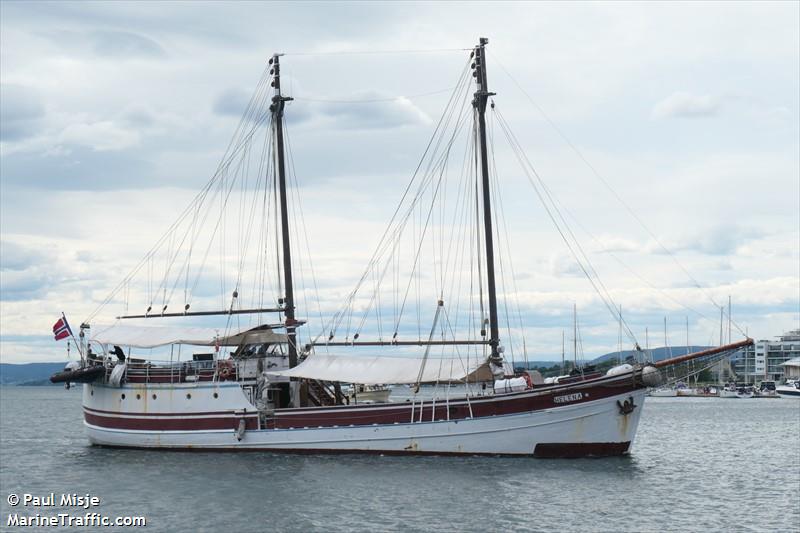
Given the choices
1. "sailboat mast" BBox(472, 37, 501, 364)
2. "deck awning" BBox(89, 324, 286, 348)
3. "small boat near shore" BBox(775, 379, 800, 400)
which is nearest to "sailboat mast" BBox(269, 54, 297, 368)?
"deck awning" BBox(89, 324, 286, 348)

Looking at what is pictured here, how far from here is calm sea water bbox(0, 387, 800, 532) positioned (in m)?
32.0

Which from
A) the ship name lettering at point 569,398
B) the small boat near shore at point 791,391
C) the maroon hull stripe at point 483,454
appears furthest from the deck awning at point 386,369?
the small boat near shore at point 791,391

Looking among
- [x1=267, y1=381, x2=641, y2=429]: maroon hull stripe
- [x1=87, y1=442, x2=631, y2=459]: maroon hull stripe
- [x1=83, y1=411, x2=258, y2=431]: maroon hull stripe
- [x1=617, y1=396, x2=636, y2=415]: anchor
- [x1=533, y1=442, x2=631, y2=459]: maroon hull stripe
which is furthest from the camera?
[x1=83, y1=411, x2=258, y2=431]: maroon hull stripe

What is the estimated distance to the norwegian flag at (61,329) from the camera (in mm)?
52812

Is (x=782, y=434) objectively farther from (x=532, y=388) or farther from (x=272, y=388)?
(x=272, y=388)

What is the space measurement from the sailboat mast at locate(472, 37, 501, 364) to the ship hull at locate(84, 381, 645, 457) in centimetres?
440

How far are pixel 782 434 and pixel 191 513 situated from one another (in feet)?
185

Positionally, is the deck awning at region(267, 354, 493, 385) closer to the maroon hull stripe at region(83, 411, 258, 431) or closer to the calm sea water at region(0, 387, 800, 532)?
the maroon hull stripe at region(83, 411, 258, 431)

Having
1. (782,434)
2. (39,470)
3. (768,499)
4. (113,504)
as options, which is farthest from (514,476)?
(782,434)

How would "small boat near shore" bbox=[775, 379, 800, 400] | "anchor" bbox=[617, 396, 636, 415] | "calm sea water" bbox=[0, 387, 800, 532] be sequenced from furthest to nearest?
"small boat near shore" bbox=[775, 379, 800, 400] < "anchor" bbox=[617, 396, 636, 415] < "calm sea water" bbox=[0, 387, 800, 532]

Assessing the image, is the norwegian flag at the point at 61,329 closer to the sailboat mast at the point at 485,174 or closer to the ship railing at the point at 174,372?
the ship railing at the point at 174,372

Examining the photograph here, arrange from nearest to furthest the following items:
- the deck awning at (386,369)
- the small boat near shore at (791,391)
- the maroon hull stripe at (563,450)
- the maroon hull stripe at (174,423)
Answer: the maroon hull stripe at (563,450) < the deck awning at (386,369) < the maroon hull stripe at (174,423) < the small boat near shore at (791,391)

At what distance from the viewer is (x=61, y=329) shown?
53.0m

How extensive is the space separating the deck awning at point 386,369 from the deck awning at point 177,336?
2457mm
